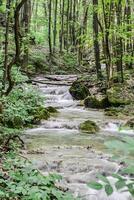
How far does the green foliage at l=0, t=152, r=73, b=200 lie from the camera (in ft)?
13.9

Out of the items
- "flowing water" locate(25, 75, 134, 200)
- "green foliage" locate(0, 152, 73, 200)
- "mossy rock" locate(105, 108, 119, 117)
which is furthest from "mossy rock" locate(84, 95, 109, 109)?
"green foliage" locate(0, 152, 73, 200)

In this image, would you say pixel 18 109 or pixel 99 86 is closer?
pixel 18 109

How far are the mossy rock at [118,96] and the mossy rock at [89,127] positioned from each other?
4.33 metres

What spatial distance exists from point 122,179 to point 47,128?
10723mm

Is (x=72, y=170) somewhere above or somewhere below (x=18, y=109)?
below

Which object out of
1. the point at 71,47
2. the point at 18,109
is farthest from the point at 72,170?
the point at 71,47

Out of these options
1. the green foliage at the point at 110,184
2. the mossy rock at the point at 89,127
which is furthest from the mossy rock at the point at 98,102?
the green foliage at the point at 110,184

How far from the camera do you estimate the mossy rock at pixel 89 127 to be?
11.6 metres

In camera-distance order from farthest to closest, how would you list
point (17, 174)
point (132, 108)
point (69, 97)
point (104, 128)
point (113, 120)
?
point (69, 97) < point (132, 108) < point (113, 120) < point (104, 128) < point (17, 174)

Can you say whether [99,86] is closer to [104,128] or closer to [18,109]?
[104,128]

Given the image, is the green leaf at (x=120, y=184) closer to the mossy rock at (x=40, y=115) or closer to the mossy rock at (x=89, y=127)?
the mossy rock at (x=89, y=127)

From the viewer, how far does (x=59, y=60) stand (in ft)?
102

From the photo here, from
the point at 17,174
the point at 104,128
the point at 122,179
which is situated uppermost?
the point at 122,179

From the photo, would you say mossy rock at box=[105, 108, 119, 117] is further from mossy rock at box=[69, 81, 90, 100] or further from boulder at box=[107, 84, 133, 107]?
mossy rock at box=[69, 81, 90, 100]
